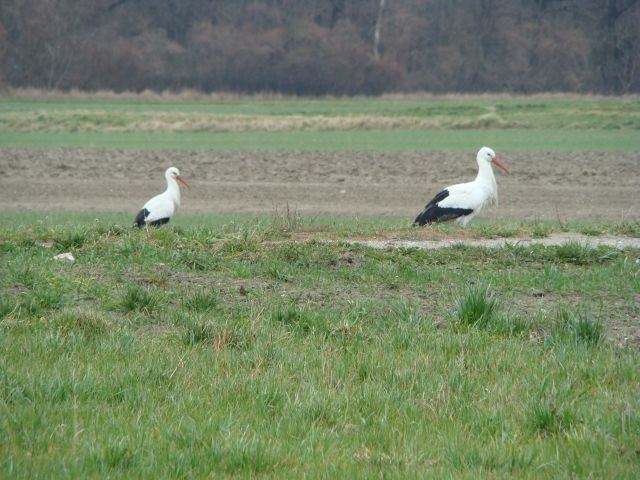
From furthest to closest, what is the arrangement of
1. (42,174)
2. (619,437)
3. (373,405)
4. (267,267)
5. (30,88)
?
(30,88) → (42,174) → (267,267) → (373,405) → (619,437)

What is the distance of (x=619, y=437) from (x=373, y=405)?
49.0 inches

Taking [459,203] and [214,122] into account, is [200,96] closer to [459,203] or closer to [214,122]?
[214,122]

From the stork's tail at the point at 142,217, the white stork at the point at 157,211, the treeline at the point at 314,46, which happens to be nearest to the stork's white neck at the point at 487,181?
the white stork at the point at 157,211

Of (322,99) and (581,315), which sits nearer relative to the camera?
(581,315)

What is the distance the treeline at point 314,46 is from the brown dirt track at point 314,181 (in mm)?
41643

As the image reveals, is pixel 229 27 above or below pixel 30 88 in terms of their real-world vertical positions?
above

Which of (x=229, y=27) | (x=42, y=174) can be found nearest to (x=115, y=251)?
(x=42, y=174)

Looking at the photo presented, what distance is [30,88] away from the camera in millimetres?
72125

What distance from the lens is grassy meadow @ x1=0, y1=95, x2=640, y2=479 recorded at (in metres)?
4.38

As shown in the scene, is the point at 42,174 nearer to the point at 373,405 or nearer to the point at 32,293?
the point at 32,293

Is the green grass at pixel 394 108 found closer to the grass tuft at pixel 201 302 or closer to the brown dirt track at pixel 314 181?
the brown dirt track at pixel 314 181

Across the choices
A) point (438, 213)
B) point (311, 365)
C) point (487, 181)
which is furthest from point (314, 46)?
point (311, 365)

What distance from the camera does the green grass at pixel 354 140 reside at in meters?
35.2

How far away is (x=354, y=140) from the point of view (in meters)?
39.6
